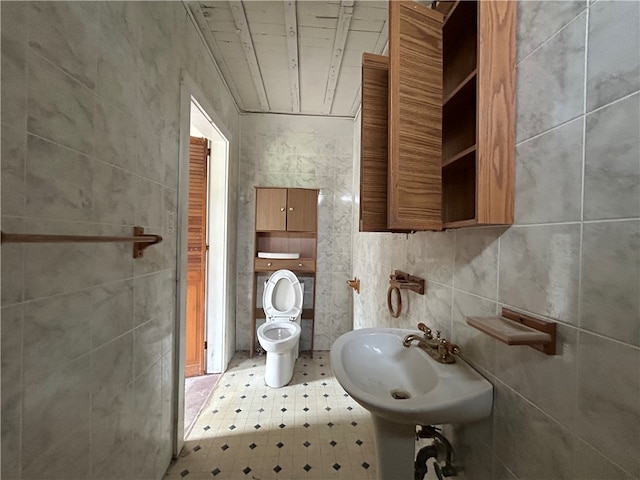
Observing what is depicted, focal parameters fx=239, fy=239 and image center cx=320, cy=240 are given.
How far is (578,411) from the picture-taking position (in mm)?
526

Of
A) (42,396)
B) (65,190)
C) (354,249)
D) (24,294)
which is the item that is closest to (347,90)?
(354,249)

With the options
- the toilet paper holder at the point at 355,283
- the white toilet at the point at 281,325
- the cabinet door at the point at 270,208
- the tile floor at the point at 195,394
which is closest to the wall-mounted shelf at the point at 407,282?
the toilet paper holder at the point at 355,283

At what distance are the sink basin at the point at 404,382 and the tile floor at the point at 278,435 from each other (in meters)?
0.74

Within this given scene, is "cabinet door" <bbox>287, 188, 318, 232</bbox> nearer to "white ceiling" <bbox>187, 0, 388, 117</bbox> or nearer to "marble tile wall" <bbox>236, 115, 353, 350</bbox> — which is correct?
"marble tile wall" <bbox>236, 115, 353, 350</bbox>

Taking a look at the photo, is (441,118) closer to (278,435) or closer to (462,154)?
(462,154)

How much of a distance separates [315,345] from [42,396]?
7.57ft

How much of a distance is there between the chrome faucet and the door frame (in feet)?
4.11

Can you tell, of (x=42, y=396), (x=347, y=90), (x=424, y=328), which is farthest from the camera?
(x=347, y=90)

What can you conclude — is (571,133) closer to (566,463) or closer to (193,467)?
(566,463)

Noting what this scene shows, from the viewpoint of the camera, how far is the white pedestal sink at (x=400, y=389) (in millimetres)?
697

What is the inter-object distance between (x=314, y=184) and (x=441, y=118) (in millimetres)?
1863

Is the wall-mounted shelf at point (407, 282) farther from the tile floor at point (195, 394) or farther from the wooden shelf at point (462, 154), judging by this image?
the tile floor at point (195, 394)

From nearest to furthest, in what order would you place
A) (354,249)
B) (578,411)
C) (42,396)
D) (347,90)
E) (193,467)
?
(578,411)
(42,396)
(193,467)
(347,90)
(354,249)

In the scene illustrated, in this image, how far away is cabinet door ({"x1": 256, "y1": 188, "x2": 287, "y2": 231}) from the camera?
2.50 metres
